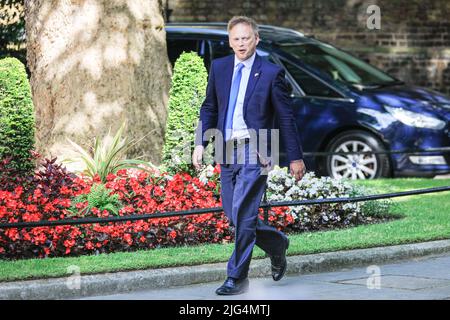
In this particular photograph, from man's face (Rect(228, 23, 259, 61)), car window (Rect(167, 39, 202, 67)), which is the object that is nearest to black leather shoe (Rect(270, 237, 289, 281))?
man's face (Rect(228, 23, 259, 61))

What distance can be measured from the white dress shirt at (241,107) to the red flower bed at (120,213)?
2.06m

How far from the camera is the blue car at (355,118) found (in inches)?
605

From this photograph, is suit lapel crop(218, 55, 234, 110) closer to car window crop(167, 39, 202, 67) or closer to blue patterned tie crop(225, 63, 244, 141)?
blue patterned tie crop(225, 63, 244, 141)

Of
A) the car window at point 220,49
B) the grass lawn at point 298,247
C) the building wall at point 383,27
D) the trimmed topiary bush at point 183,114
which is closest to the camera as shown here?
the grass lawn at point 298,247

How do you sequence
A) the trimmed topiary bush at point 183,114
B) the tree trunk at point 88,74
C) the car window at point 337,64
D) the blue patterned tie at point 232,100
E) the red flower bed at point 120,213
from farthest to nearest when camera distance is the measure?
1. the car window at point 337,64
2. the tree trunk at point 88,74
3. the trimmed topiary bush at point 183,114
4. the red flower bed at point 120,213
5. the blue patterned tie at point 232,100

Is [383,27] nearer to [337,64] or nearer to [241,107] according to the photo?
[337,64]

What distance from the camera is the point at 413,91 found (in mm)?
16031

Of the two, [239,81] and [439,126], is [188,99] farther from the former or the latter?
[439,126]

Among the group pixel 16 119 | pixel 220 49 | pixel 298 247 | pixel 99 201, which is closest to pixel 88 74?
pixel 16 119

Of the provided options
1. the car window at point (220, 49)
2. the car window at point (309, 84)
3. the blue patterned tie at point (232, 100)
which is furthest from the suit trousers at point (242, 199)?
the car window at point (220, 49)

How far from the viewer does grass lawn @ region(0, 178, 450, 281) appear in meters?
8.85

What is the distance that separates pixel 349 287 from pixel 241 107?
1.53 metres

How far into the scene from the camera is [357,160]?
15.5m

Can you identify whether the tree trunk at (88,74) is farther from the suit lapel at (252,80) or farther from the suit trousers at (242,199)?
the suit lapel at (252,80)
